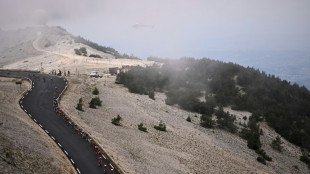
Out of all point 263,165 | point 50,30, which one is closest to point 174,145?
point 263,165

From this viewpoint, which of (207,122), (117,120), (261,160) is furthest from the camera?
(207,122)

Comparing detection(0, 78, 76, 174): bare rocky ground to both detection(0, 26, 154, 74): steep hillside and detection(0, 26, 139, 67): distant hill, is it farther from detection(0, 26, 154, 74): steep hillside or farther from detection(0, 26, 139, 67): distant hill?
detection(0, 26, 139, 67): distant hill

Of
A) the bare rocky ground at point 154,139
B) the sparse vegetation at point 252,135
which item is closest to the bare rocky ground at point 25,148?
the bare rocky ground at point 154,139

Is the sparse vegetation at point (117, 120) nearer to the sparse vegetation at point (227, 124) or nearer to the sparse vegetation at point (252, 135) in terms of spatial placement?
the sparse vegetation at point (227, 124)

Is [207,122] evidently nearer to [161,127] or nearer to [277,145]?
[161,127]

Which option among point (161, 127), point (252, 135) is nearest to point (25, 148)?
point (161, 127)

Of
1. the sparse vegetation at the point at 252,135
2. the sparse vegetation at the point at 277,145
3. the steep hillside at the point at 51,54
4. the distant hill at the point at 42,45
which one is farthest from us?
the distant hill at the point at 42,45
